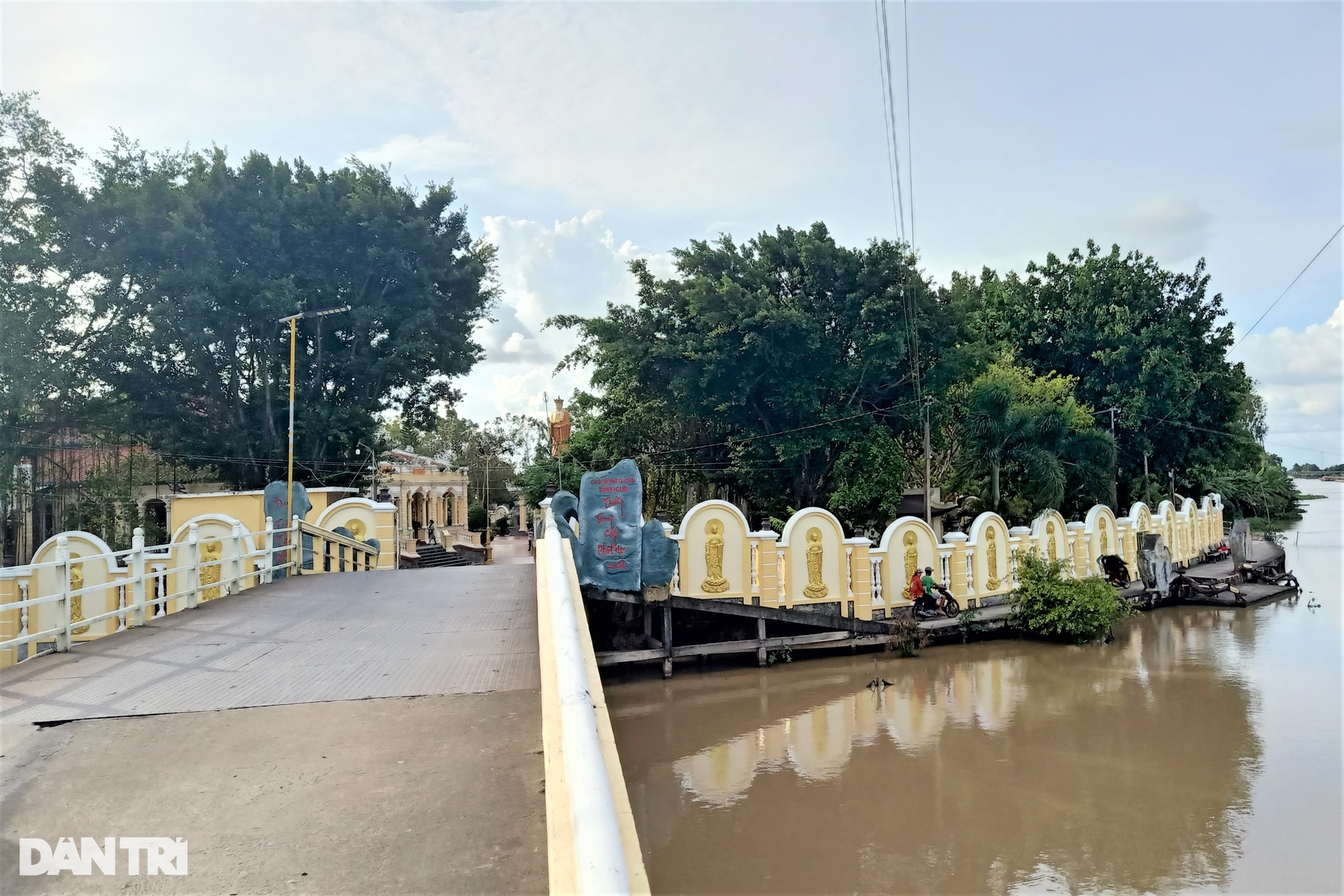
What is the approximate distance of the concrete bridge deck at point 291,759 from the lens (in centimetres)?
289

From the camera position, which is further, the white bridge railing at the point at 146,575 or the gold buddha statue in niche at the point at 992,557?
the gold buddha statue in niche at the point at 992,557

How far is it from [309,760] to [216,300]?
26.3 metres

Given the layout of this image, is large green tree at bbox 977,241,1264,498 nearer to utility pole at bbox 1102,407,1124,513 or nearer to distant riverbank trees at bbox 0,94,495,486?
utility pole at bbox 1102,407,1124,513

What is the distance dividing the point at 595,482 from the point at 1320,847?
8.77m

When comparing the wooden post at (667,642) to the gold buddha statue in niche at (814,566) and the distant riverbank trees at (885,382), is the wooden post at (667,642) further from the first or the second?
the distant riverbank trees at (885,382)

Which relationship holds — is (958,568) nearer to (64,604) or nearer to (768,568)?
(768,568)

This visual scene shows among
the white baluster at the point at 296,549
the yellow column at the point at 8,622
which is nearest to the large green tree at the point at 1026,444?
the white baluster at the point at 296,549

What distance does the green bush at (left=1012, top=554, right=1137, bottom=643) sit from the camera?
597 inches

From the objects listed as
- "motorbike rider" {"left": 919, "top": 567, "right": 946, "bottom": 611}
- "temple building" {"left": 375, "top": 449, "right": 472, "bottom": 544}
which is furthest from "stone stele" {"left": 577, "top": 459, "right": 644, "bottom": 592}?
"temple building" {"left": 375, "top": 449, "right": 472, "bottom": 544}

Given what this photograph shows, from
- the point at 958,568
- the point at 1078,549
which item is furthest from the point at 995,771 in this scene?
the point at 1078,549

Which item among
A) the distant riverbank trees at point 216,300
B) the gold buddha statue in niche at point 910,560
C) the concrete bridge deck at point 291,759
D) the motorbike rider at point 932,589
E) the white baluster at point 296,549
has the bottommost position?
the motorbike rider at point 932,589

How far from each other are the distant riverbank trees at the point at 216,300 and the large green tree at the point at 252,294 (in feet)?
0.19

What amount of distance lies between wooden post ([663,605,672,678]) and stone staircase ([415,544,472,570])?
18350 millimetres

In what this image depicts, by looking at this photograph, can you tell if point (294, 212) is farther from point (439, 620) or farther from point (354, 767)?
point (354, 767)
